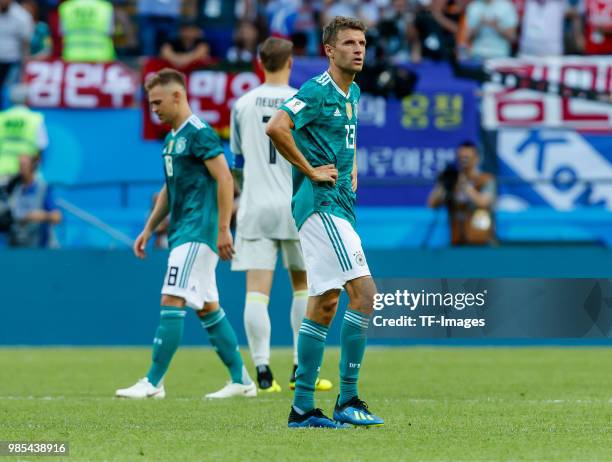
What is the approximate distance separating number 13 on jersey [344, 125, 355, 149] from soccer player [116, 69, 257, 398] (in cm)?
175

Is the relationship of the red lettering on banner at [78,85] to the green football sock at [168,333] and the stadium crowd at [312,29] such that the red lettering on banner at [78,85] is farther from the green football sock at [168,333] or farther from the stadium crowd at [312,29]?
the green football sock at [168,333]

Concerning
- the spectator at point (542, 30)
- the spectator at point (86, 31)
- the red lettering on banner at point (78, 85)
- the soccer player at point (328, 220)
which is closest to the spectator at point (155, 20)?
the spectator at point (86, 31)

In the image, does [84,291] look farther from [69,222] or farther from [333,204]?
[333,204]

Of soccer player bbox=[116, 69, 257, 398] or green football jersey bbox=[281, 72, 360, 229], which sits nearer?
green football jersey bbox=[281, 72, 360, 229]

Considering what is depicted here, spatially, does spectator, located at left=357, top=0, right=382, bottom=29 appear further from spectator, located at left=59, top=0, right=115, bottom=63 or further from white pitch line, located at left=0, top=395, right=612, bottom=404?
white pitch line, located at left=0, top=395, right=612, bottom=404

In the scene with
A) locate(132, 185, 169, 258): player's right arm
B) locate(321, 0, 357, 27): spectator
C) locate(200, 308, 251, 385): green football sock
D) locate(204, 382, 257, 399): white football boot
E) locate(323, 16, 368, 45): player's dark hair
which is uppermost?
locate(323, 16, 368, 45): player's dark hair

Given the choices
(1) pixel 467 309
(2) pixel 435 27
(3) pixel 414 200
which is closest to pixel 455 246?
(3) pixel 414 200

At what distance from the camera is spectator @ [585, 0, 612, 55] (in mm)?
18062

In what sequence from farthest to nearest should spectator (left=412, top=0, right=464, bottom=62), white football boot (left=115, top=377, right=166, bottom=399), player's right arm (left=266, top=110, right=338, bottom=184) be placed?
1. spectator (left=412, top=0, right=464, bottom=62)
2. white football boot (left=115, top=377, right=166, bottom=399)
3. player's right arm (left=266, top=110, right=338, bottom=184)

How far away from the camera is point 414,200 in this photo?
17172mm

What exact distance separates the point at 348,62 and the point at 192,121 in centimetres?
218

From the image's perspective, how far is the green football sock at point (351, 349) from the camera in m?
7.50

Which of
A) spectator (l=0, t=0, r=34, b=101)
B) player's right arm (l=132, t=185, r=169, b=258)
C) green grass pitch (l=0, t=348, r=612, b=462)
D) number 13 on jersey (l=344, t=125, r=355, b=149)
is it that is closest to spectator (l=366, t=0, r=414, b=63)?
spectator (l=0, t=0, r=34, b=101)

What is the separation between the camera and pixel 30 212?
15883 millimetres
